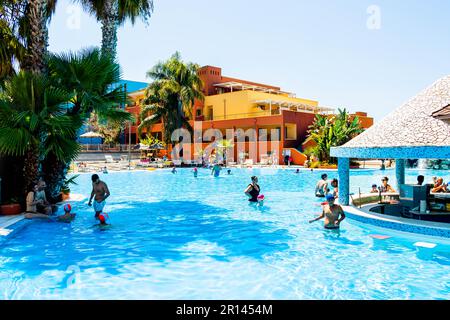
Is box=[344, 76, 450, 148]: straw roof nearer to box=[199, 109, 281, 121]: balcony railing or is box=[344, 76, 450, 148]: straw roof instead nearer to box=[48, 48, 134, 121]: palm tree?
box=[48, 48, 134, 121]: palm tree

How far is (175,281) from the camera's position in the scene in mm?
6176

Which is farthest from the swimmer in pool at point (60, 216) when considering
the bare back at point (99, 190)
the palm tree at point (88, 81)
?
the palm tree at point (88, 81)

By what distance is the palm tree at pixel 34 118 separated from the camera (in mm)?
9961

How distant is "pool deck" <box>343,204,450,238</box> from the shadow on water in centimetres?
230

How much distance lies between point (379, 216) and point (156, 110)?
30982 millimetres

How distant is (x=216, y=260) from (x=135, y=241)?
8.00ft

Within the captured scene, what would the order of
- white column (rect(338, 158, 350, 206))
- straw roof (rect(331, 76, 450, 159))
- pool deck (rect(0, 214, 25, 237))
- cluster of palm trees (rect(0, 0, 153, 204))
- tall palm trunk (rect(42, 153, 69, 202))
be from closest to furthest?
straw roof (rect(331, 76, 450, 159)) < pool deck (rect(0, 214, 25, 237)) < cluster of palm trees (rect(0, 0, 153, 204)) < white column (rect(338, 158, 350, 206)) < tall palm trunk (rect(42, 153, 69, 202))

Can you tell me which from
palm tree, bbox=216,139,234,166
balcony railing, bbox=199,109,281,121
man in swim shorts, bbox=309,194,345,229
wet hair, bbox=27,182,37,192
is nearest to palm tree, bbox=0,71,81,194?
wet hair, bbox=27,182,37,192

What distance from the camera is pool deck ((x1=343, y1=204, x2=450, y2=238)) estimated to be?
846cm

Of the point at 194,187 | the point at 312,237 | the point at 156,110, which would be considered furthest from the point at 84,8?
the point at 156,110

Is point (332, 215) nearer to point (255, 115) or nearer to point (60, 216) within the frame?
point (60, 216)

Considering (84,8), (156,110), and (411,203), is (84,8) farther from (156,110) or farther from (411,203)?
(156,110)

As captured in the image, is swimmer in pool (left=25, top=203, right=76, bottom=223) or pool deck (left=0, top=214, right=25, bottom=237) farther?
swimmer in pool (left=25, top=203, right=76, bottom=223)

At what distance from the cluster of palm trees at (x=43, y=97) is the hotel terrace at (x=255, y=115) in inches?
994
